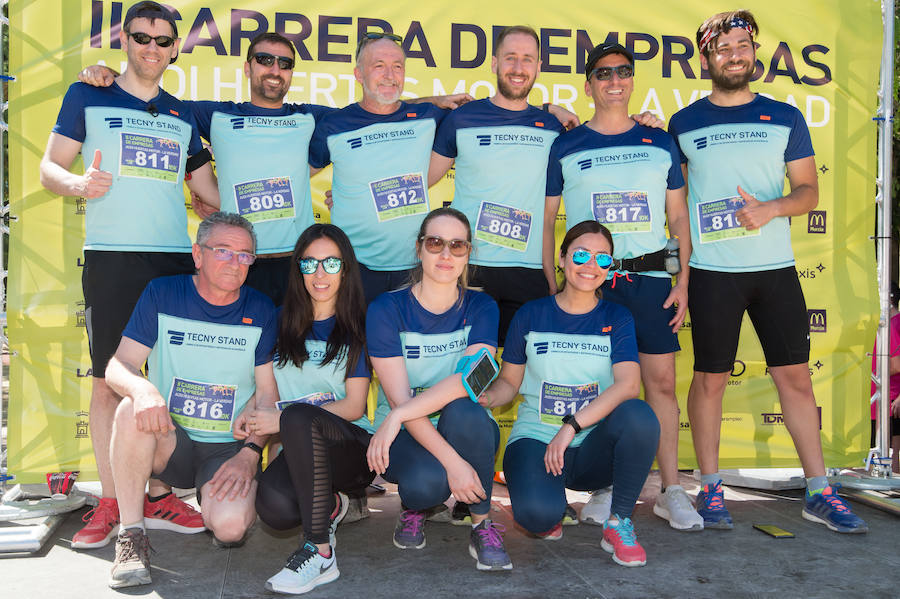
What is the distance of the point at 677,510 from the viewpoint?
3.17 m

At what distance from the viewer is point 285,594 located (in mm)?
2379

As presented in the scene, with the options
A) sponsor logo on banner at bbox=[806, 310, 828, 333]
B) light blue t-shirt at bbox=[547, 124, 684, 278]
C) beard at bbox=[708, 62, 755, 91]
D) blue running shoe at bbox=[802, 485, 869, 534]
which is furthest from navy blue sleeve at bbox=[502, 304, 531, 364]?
sponsor logo on banner at bbox=[806, 310, 828, 333]

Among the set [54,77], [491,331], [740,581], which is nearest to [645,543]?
[740,581]

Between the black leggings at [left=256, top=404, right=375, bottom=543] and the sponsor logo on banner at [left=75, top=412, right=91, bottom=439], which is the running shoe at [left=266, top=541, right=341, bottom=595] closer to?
the black leggings at [left=256, top=404, right=375, bottom=543]

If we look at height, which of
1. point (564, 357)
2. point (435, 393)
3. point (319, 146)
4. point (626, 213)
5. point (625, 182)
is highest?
point (319, 146)

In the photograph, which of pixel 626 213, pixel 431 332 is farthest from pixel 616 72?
pixel 431 332

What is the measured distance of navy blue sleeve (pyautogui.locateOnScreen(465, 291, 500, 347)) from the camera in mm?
2785

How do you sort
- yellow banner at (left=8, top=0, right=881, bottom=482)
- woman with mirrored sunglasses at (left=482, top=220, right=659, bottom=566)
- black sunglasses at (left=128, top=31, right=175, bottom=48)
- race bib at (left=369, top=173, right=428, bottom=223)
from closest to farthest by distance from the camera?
woman with mirrored sunglasses at (left=482, top=220, right=659, bottom=566), black sunglasses at (left=128, top=31, right=175, bottom=48), race bib at (left=369, top=173, right=428, bottom=223), yellow banner at (left=8, top=0, right=881, bottom=482)

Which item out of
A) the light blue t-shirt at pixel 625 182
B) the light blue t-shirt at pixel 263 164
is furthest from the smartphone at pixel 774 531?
the light blue t-shirt at pixel 263 164

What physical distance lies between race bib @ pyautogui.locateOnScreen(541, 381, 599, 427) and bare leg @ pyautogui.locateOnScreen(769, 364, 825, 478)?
3.36ft

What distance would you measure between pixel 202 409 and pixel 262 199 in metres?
0.93

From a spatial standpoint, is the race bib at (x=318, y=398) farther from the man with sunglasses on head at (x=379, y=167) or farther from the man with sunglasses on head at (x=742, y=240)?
the man with sunglasses on head at (x=742, y=240)

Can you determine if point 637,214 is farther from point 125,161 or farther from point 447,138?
point 125,161

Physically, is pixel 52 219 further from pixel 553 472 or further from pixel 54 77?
pixel 553 472
